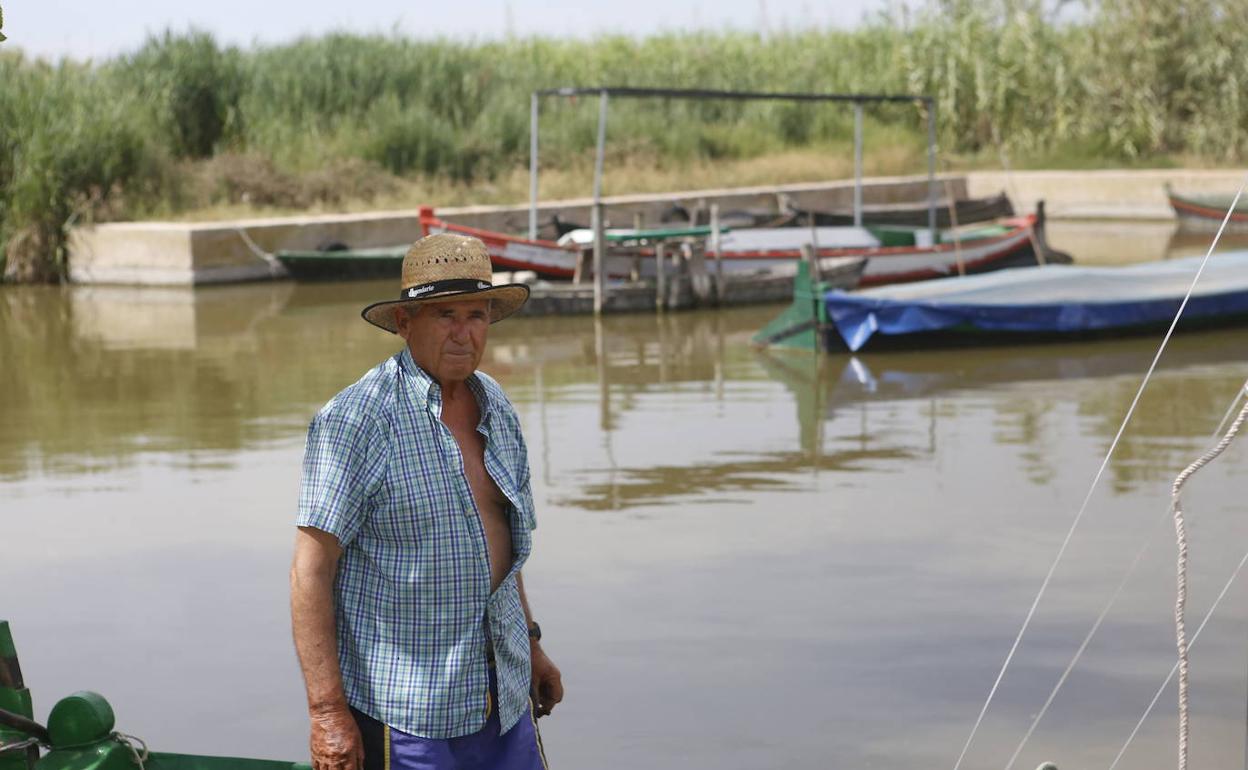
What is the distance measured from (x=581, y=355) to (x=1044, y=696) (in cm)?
953

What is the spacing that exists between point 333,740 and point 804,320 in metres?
12.1

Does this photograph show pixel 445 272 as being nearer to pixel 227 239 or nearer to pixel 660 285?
pixel 660 285

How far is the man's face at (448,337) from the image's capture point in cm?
338

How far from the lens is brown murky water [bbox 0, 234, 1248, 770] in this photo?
5918mm

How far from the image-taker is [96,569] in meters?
7.98

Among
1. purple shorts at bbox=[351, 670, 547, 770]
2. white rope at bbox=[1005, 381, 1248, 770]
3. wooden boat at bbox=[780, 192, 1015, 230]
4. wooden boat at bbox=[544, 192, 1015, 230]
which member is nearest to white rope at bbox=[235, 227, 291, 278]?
wooden boat at bbox=[544, 192, 1015, 230]

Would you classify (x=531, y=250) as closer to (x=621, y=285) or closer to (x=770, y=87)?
(x=621, y=285)

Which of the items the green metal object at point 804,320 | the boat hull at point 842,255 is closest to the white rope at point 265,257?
the boat hull at point 842,255

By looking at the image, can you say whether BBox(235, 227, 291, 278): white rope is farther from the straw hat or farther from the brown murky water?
the straw hat

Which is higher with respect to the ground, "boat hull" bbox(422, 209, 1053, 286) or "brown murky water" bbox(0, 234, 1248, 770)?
"boat hull" bbox(422, 209, 1053, 286)

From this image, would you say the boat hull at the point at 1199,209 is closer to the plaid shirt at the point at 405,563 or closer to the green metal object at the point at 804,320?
the green metal object at the point at 804,320

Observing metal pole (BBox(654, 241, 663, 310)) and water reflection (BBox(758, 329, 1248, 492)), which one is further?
metal pole (BBox(654, 241, 663, 310))

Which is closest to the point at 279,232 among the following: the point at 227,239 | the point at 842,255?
the point at 227,239

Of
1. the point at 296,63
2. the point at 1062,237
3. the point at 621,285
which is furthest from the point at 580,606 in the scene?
the point at 296,63
